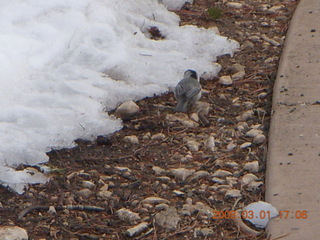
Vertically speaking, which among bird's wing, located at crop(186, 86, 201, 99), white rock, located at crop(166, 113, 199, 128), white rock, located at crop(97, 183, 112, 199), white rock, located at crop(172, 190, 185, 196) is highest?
bird's wing, located at crop(186, 86, 201, 99)

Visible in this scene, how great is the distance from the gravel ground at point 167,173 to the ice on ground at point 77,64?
0.14 metres

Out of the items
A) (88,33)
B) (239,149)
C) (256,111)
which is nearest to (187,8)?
(88,33)

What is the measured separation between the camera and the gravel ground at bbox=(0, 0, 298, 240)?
396 cm

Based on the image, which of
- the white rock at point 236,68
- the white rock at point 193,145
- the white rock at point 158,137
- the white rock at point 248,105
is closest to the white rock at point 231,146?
the white rock at point 193,145

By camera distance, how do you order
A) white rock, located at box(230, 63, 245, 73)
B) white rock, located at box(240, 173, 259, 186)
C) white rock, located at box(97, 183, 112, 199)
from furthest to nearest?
white rock, located at box(230, 63, 245, 73)
white rock, located at box(240, 173, 259, 186)
white rock, located at box(97, 183, 112, 199)

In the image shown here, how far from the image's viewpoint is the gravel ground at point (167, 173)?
13.0 ft

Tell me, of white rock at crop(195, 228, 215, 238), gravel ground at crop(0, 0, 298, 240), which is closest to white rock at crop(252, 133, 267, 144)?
gravel ground at crop(0, 0, 298, 240)

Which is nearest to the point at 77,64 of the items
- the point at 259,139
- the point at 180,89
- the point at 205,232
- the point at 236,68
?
the point at 180,89

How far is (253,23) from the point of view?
22.2ft

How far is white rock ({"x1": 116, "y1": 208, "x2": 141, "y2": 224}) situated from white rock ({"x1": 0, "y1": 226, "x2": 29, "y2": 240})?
1.87 ft

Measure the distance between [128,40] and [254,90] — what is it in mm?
1274

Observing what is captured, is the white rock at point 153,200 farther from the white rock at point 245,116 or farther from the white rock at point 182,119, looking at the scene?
the white rock at point 245,116

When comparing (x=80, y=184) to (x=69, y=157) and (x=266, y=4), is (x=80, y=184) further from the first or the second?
(x=266, y=4)

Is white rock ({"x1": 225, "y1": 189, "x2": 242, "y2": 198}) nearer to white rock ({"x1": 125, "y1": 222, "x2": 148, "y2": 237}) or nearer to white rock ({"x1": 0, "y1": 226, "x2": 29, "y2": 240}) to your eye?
white rock ({"x1": 125, "y1": 222, "x2": 148, "y2": 237})
